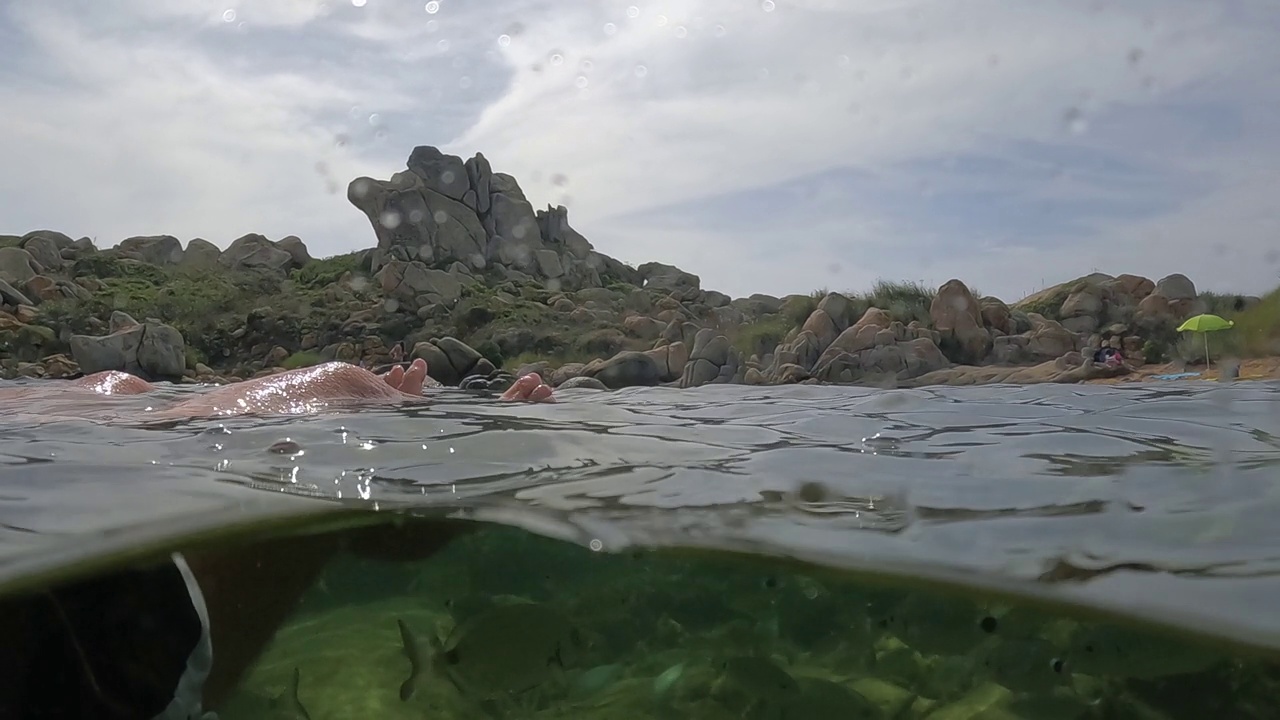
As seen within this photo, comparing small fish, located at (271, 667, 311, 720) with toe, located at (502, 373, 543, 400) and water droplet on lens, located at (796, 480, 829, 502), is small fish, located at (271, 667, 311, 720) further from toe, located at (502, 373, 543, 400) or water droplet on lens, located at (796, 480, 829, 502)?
toe, located at (502, 373, 543, 400)

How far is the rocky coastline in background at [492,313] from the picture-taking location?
66.5 ft

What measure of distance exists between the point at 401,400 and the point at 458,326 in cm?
3588

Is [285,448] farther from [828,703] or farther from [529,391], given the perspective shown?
[529,391]

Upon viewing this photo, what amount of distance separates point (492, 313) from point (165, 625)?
40.9 meters

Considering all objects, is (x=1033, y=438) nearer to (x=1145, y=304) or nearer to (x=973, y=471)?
(x=973, y=471)

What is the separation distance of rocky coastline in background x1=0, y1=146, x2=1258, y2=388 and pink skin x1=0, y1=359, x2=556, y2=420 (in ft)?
38.0

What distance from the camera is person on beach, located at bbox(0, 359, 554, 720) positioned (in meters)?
1.91

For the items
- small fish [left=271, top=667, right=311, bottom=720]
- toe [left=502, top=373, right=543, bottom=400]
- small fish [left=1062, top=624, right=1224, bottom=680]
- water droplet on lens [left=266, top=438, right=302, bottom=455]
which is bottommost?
small fish [left=271, top=667, right=311, bottom=720]

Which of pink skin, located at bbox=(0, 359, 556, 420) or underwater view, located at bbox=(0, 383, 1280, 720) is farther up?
pink skin, located at bbox=(0, 359, 556, 420)

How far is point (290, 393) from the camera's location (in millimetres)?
4887

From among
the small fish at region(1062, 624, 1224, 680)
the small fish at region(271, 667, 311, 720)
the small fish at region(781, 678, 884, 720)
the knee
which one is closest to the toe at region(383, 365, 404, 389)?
the knee

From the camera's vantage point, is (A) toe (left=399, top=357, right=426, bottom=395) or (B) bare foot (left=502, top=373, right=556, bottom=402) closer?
(A) toe (left=399, top=357, right=426, bottom=395)

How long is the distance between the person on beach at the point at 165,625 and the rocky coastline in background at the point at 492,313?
15777mm

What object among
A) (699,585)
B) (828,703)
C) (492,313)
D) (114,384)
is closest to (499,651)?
(699,585)
